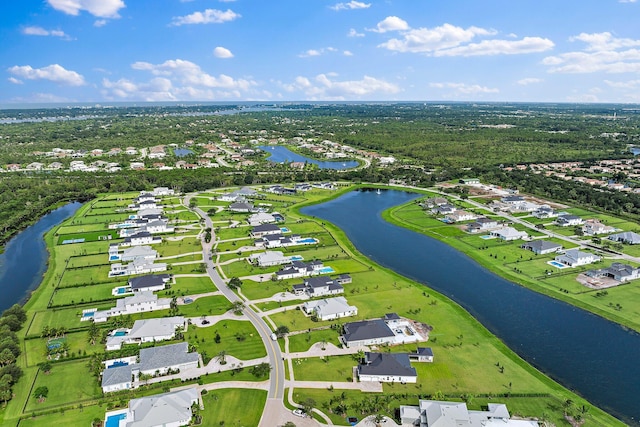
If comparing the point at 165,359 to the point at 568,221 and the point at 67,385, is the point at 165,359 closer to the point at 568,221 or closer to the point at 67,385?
the point at 67,385

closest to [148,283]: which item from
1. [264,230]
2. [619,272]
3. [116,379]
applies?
[116,379]

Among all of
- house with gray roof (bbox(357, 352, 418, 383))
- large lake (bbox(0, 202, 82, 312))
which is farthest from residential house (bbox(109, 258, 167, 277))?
house with gray roof (bbox(357, 352, 418, 383))

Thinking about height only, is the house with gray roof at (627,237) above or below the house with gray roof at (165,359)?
above

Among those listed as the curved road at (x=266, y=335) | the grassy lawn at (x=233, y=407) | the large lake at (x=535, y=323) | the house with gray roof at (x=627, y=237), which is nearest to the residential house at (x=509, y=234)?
the large lake at (x=535, y=323)

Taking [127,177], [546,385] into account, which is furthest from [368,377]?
[127,177]

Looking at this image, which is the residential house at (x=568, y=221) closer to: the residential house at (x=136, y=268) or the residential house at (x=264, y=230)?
the residential house at (x=264, y=230)
